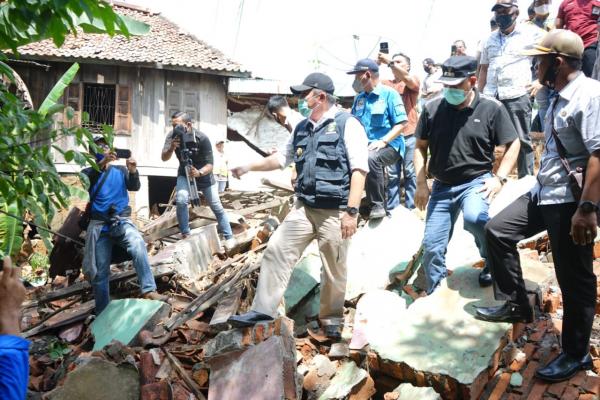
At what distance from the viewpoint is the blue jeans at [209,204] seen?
9.15 meters

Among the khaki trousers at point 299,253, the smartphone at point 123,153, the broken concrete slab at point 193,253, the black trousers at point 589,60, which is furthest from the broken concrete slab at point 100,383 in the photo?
the black trousers at point 589,60

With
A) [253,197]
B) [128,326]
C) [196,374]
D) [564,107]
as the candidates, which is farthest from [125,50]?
[564,107]

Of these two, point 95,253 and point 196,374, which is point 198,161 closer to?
point 95,253

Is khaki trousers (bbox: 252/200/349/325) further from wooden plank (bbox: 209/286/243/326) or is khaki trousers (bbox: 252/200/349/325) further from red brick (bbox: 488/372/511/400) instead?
red brick (bbox: 488/372/511/400)

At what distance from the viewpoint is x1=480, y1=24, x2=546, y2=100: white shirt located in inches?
289

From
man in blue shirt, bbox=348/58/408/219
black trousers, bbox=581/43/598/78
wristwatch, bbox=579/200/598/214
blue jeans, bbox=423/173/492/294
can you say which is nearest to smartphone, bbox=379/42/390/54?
man in blue shirt, bbox=348/58/408/219

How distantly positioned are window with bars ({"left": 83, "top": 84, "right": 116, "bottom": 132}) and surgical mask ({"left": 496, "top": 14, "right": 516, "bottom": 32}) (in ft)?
46.5

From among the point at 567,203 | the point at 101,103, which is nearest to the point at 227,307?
the point at 567,203

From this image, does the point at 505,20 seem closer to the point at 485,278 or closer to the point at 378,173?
the point at 378,173

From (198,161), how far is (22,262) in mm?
5687

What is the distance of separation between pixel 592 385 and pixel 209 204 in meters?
6.34

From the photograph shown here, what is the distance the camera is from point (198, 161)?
9164 millimetres

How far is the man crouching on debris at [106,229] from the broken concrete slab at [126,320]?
0.42m

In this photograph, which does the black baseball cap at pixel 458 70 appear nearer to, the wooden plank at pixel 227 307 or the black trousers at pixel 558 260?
the black trousers at pixel 558 260
